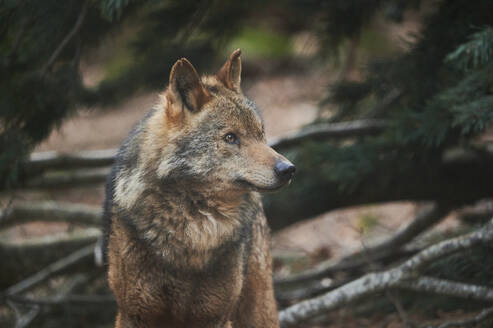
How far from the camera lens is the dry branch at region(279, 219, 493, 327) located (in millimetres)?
4559

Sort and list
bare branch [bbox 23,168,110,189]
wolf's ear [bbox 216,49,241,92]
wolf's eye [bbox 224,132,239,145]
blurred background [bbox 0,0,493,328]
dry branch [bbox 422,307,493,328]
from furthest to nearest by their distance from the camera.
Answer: bare branch [bbox 23,168,110,189] → blurred background [bbox 0,0,493,328] → dry branch [bbox 422,307,493,328] → wolf's ear [bbox 216,49,241,92] → wolf's eye [bbox 224,132,239,145]

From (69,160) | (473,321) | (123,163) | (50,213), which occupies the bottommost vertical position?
(50,213)

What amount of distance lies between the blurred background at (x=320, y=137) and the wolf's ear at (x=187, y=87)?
82cm

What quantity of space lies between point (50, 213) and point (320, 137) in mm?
4049

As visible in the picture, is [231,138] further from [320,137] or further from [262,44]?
[262,44]

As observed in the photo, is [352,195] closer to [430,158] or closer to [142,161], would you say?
[430,158]

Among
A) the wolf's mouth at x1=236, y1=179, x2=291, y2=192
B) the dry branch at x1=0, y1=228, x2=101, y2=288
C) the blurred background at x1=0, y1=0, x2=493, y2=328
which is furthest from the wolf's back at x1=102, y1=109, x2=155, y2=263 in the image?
the dry branch at x1=0, y1=228, x2=101, y2=288

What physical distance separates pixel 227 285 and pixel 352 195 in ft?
9.50

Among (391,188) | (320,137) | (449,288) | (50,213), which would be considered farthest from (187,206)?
(50,213)

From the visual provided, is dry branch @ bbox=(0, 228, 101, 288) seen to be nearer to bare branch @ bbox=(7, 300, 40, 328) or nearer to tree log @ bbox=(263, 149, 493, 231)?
bare branch @ bbox=(7, 300, 40, 328)

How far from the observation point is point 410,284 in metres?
4.83

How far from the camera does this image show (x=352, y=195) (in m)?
6.23

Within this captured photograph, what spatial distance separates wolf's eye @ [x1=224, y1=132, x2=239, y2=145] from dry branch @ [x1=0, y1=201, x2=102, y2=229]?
422 cm

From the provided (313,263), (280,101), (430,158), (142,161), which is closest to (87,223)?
(313,263)
